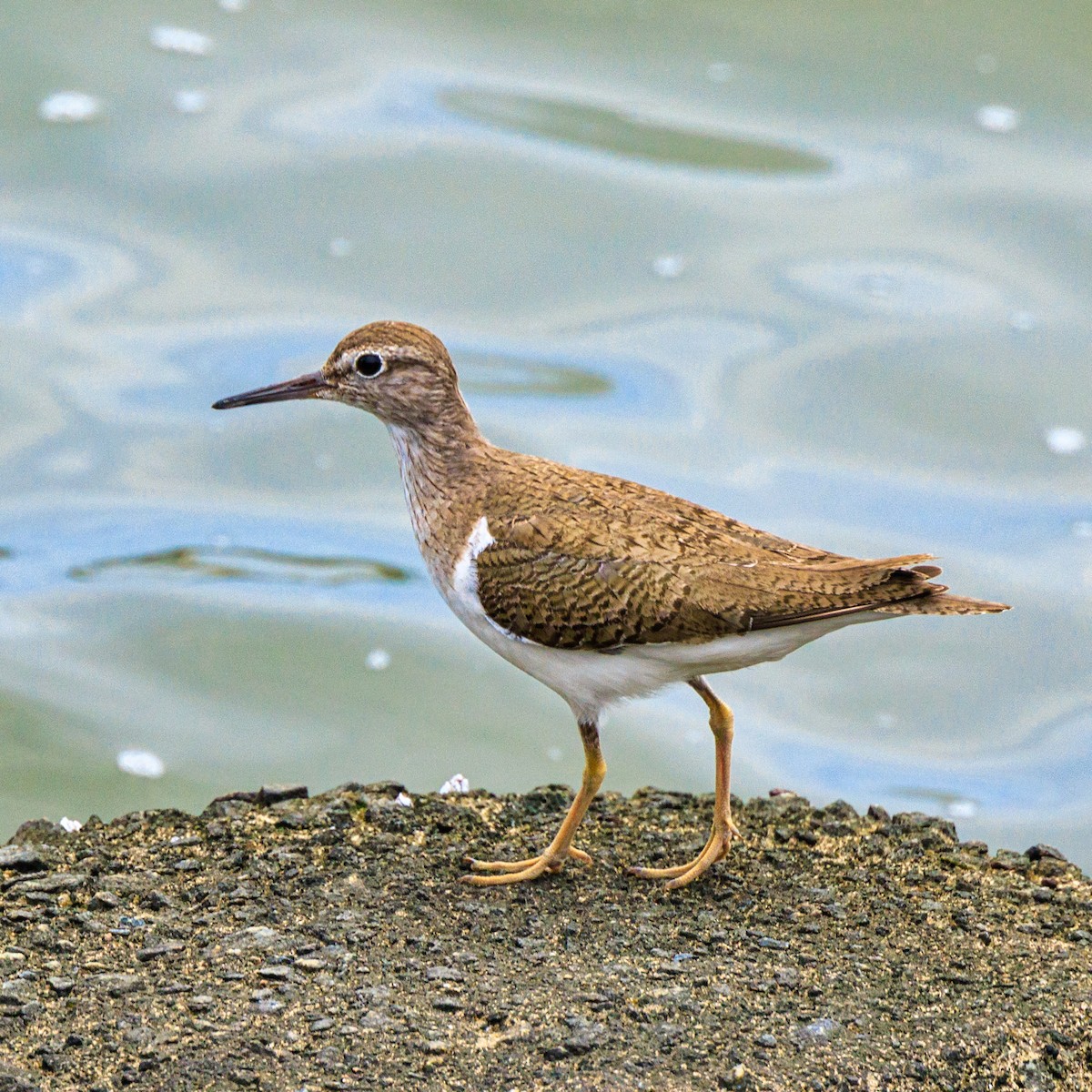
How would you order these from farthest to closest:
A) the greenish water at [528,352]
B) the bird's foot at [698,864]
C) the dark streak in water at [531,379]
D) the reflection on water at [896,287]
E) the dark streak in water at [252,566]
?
the reflection on water at [896,287] < the dark streak in water at [531,379] < the dark streak in water at [252,566] < the greenish water at [528,352] < the bird's foot at [698,864]

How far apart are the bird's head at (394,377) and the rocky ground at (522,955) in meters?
1.86

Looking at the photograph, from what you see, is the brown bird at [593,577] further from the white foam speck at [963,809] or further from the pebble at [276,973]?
the white foam speck at [963,809]

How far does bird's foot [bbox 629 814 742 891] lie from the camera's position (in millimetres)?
6930

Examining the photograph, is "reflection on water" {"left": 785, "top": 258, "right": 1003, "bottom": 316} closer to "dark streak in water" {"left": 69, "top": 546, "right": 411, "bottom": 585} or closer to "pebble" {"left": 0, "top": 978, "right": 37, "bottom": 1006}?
"dark streak in water" {"left": 69, "top": 546, "right": 411, "bottom": 585}

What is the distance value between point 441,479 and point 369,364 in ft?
2.11

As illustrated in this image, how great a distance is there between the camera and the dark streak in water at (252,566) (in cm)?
1243

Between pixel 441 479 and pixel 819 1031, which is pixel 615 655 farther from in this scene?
pixel 819 1031

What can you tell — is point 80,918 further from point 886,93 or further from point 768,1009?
point 886,93

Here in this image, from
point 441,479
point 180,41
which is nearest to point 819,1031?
point 441,479

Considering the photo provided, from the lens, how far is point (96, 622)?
12023 mm

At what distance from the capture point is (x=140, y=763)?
36.0ft

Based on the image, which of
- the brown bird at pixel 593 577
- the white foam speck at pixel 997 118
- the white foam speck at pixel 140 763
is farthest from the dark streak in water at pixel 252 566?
the white foam speck at pixel 997 118

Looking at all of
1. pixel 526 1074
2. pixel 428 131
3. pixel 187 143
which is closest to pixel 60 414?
pixel 187 143

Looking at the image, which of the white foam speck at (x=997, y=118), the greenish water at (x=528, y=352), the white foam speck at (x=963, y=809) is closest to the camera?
the white foam speck at (x=963, y=809)
